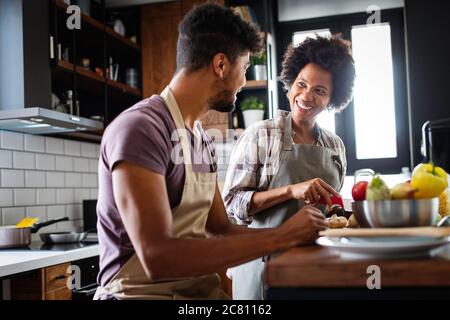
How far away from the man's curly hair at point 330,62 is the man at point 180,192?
0.74m

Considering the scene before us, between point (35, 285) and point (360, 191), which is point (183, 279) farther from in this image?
point (35, 285)

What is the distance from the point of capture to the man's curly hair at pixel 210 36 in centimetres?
139

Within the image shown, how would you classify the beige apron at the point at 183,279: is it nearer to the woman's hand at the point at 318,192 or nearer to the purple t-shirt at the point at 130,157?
the purple t-shirt at the point at 130,157

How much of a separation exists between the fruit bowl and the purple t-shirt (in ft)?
1.58

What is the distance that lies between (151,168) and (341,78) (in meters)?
1.39

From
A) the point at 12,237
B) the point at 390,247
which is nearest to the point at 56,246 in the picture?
the point at 12,237

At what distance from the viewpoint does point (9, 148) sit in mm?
2742

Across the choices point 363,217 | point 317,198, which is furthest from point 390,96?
point 363,217

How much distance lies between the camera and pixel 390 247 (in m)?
0.91

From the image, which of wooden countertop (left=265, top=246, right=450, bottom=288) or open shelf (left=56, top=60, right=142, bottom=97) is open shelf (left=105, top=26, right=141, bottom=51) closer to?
open shelf (left=56, top=60, right=142, bottom=97)

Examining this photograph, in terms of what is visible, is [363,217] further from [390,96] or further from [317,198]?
[390,96]

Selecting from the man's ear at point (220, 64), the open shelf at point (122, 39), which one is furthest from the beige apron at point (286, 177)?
the open shelf at point (122, 39)

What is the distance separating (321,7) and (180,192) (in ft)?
10.1
